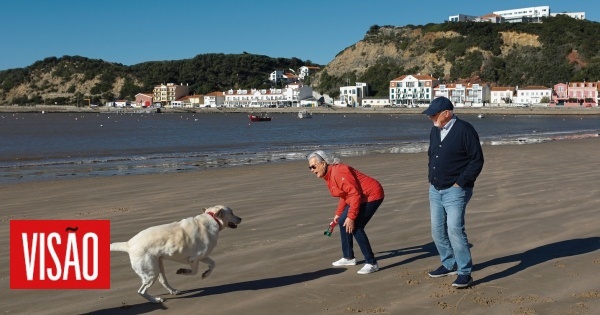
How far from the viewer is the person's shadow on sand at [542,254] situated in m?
7.03

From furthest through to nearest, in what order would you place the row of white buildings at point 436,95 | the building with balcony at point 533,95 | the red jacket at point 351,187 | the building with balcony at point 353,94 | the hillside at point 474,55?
1. the building with balcony at point 353,94
2. the hillside at point 474,55
3. the building with balcony at point 533,95
4. the row of white buildings at point 436,95
5. the red jacket at point 351,187

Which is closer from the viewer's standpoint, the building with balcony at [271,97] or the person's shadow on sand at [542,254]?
the person's shadow on sand at [542,254]

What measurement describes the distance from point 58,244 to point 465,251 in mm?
3986

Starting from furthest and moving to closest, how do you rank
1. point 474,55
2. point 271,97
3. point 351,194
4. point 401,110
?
point 271,97 < point 474,55 < point 401,110 < point 351,194

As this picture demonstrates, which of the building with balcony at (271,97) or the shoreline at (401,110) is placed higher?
the building with balcony at (271,97)

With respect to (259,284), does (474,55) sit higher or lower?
higher

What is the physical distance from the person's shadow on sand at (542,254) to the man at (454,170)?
509 mm

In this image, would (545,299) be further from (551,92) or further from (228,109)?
(228,109)

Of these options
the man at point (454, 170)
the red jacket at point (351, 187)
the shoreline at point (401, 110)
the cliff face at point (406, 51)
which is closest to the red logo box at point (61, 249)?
the red jacket at point (351, 187)

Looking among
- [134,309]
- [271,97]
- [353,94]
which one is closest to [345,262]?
[134,309]

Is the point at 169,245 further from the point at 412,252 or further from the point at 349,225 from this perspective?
the point at 412,252

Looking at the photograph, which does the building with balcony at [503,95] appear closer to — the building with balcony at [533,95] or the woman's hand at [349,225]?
the building with balcony at [533,95]

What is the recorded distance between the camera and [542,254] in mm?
7770

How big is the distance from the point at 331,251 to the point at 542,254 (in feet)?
8.60
